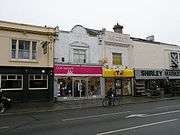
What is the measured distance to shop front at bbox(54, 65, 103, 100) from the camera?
27.5 metres

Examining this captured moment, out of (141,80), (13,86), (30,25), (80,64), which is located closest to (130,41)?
(141,80)

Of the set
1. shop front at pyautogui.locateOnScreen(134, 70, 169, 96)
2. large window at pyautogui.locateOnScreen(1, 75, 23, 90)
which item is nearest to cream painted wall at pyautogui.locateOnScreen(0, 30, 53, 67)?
large window at pyautogui.locateOnScreen(1, 75, 23, 90)

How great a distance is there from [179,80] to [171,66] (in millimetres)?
2825

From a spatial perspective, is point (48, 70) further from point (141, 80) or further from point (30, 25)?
point (141, 80)

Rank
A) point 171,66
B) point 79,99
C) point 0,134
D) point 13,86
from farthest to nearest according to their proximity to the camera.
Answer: point 171,66 < point 79,99 < point 13,86 < point 0,134

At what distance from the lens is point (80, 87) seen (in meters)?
29.0

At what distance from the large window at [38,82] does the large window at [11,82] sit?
1.00m

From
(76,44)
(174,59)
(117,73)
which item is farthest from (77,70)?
(174,59)

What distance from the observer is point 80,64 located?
94.2 ft

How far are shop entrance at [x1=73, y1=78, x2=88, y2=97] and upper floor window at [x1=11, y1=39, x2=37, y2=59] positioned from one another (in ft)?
18.0

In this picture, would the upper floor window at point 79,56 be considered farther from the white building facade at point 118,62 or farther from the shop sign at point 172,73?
the shop sign at point 172,73

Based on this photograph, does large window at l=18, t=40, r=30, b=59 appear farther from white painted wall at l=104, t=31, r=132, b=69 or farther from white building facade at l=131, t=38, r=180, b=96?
white building facade at l=131, t=38, r=180, b=96

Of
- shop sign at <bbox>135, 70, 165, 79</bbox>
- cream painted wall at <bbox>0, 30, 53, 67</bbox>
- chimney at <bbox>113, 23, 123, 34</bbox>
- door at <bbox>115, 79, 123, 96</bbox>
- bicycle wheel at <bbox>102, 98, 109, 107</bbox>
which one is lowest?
bicycle wheel at <bbox>102, 98, 109, 107</bbox>

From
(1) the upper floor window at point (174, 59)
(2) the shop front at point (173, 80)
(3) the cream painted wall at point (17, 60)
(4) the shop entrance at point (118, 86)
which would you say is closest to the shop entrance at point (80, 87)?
(3) the cream painted wall at point (17, 60)
